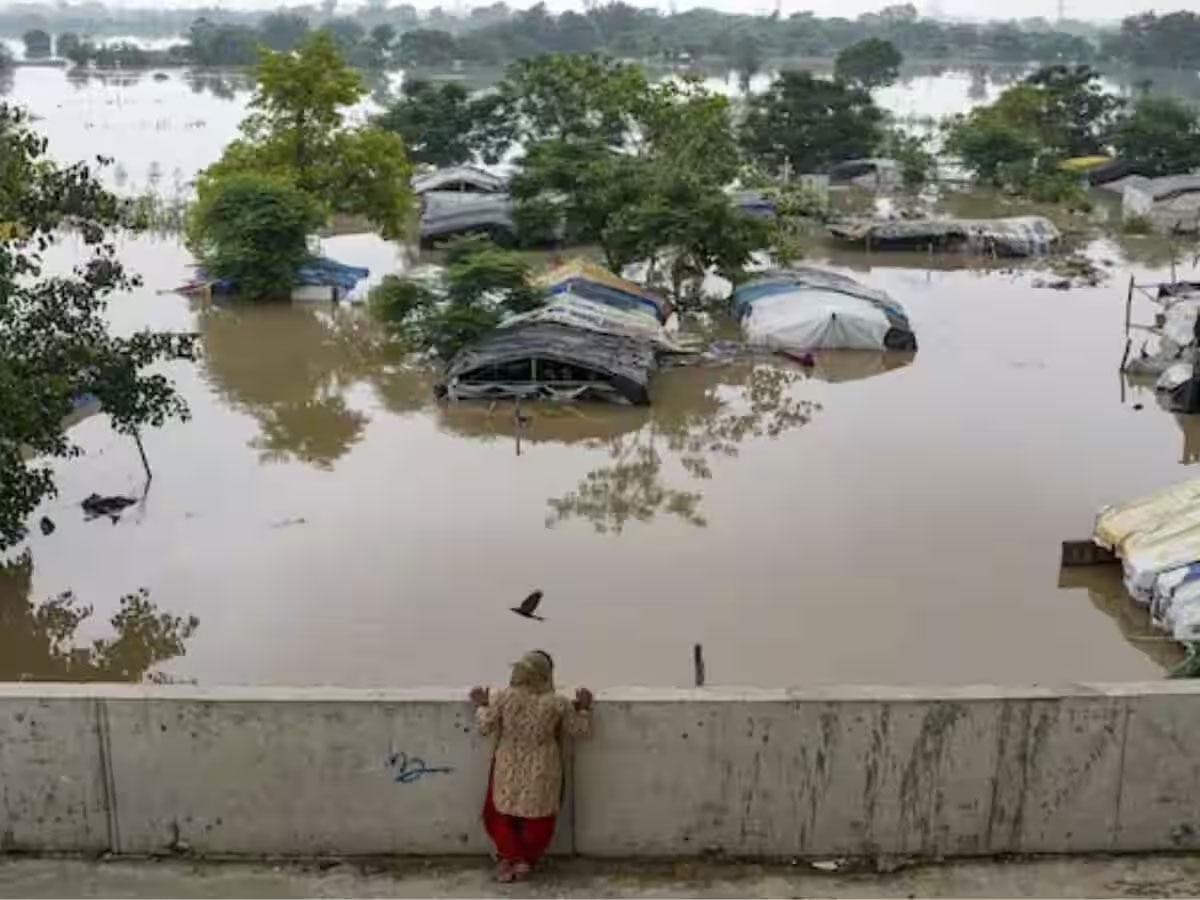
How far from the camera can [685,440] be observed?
14500mm

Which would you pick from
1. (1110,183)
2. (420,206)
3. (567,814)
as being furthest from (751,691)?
(1110,183)

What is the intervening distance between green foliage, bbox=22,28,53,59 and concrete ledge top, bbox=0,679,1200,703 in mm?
112202

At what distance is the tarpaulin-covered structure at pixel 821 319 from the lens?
59.0ft

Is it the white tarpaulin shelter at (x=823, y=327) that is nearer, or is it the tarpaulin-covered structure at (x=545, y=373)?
the tarpaulin-covered structure at (x=545, y=373)

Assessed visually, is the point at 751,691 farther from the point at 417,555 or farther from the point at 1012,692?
the point at 417,555

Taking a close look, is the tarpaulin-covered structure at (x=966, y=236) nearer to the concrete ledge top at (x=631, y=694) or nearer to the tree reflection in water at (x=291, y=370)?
the tree reflection in water at (x=291, y=370)

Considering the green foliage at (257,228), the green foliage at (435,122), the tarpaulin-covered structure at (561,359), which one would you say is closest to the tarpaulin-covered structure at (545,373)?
the tarpaulin-covered structure at (561,359)

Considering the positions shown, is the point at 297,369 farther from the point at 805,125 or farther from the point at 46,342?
the point at 805,125

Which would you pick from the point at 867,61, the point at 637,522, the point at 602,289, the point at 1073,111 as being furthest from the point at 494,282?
the point at 867,61

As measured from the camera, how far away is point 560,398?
50.3 feet

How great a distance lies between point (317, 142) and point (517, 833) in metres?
19.3

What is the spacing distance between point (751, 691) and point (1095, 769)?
1235mm

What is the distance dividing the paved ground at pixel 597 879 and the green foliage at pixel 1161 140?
34914mm

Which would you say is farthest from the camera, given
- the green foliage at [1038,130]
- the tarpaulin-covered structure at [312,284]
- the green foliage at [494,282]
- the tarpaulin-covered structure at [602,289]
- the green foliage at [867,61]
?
the green foliage at [867,61]
